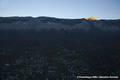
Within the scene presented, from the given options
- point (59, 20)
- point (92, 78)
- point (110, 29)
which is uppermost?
point (59, 20)

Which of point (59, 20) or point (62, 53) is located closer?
point (62, 53)

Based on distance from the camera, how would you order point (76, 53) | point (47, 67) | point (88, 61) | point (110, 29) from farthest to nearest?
point (110, 29), point (76, 53), point (88, 61), point (47, 67)

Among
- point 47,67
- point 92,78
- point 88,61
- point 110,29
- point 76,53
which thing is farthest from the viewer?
point 110,29

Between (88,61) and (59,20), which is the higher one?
(59,20)

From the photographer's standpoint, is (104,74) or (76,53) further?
(76,53)

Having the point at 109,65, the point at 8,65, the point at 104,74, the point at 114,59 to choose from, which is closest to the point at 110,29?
the point at 114,59

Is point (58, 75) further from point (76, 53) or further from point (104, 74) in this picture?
point (76, 53)

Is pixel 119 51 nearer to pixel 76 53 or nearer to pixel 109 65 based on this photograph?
pixel 109 65

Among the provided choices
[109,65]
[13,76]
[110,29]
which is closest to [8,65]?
[13,76]

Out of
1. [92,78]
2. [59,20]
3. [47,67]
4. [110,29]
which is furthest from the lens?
[59,20]
